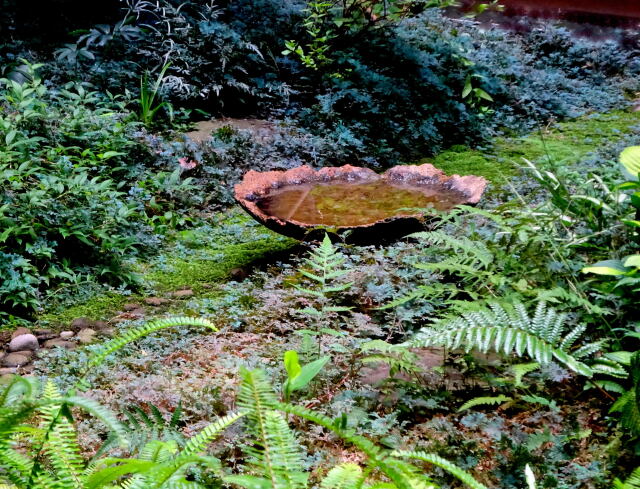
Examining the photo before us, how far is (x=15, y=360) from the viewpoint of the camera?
9.52ft

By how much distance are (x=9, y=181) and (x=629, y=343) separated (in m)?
3.79

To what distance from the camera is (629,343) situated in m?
2.11

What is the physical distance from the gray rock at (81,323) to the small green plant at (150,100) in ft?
8.98

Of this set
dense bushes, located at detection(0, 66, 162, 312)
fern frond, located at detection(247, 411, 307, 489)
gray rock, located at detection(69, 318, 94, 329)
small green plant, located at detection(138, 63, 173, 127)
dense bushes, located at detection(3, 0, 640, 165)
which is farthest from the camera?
dense bushes, located at detection(3, 0, 640, 165)

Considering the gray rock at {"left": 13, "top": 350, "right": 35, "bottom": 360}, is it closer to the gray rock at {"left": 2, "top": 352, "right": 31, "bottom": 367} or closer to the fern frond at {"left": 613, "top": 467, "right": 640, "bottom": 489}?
the gray rock at {"left": 2, "top": 352, "right": 31, "bottom": 367}

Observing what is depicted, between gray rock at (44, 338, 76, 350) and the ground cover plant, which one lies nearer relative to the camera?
the ground cover plant

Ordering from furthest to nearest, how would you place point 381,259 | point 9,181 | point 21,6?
point 21,6 → point 9,181 → point 381,259

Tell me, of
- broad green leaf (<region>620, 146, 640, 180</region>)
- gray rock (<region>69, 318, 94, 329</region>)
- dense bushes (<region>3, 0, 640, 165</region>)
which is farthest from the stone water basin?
dense bushes (<region>3, 0, 640, 165</region>)

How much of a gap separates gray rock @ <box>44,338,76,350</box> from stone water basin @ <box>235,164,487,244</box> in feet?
4.20

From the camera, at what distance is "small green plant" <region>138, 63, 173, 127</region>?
5617 millimetres

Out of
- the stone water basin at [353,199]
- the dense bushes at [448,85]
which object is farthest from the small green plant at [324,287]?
the dense bushes at [448,85]

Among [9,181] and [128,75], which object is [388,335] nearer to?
[9,181]

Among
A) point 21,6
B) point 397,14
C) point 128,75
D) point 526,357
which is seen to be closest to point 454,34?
point 397,14

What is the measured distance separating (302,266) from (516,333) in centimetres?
196
